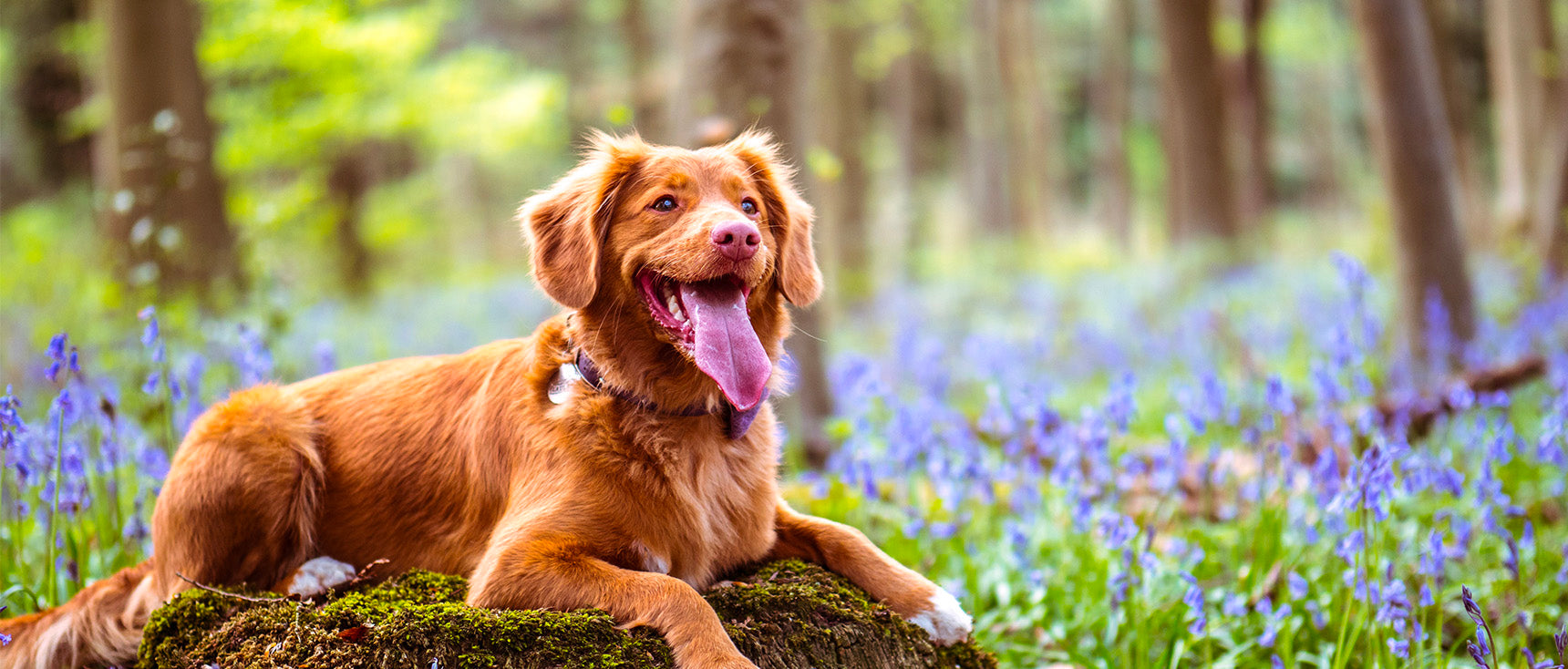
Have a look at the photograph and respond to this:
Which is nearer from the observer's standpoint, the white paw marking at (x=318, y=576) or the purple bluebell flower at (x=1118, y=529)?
the white paw marking at (x=318, y=576)

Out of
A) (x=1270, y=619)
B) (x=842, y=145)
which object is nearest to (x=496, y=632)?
(x=1270, y=619)

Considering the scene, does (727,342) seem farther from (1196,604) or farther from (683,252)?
(1196,604)

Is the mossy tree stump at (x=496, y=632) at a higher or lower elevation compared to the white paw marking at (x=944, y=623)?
higher

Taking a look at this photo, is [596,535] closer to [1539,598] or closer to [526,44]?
[1539,598]

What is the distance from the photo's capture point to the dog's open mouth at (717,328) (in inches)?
101

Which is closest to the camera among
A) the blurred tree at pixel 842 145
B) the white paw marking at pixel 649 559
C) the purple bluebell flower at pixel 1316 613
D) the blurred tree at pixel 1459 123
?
the white paw marking at pixel 649 559

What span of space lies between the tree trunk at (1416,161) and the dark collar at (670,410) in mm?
5626

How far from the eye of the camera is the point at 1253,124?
1653 cm

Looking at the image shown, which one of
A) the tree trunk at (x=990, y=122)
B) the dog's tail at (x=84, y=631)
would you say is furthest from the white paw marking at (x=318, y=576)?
the tree trunk at (x=990, y=122)

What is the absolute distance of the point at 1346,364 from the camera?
13.7 ft

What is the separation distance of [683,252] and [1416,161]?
6.01 metres

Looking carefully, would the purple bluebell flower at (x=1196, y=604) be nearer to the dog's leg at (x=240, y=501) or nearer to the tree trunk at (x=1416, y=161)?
the dog's leg at (x=240, y=501)

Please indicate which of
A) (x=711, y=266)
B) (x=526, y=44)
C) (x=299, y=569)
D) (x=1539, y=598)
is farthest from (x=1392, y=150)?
(x=526, y=44)

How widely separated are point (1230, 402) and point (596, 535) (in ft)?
10.6
